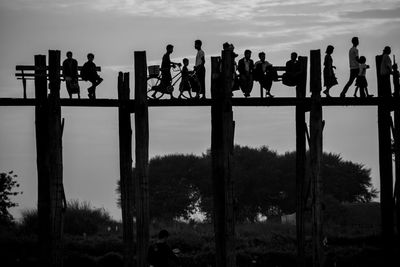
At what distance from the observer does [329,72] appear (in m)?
30.9

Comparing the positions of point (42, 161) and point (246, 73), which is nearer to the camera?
point (42, 161)

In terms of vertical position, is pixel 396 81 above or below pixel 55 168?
above

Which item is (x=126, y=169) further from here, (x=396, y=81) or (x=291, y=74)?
(x=396, y=81)

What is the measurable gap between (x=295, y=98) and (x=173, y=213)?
45.9 metres

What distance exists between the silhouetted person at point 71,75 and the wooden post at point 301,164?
5.38m

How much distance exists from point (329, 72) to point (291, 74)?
3.10 feet

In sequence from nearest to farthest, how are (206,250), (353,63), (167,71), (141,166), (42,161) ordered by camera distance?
(141,166) → (42,161) → (353,63) → (167,71) → (206,250)

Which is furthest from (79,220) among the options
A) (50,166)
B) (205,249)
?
(50,166)

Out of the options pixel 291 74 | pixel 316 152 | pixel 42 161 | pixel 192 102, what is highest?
pixel 291 74

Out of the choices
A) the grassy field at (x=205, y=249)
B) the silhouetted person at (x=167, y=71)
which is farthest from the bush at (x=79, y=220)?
the silhouetted person at (x=167, y=71)

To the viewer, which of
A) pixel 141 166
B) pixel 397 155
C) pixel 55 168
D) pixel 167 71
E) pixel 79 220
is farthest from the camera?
pixel 79 220

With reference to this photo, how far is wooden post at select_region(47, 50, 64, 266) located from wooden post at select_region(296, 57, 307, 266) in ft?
18.9

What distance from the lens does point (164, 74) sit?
31.5m

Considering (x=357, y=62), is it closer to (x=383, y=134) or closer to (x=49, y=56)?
(x=383, y=134)
